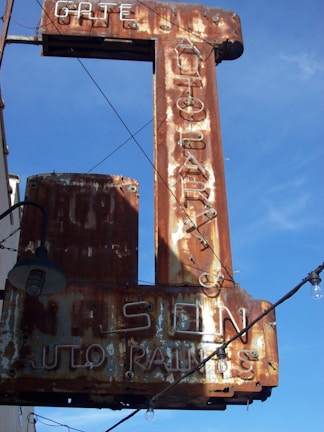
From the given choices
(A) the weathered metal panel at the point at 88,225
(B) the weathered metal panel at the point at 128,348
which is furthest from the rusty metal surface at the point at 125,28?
(B) the weathered metal panel at the point at 128,348

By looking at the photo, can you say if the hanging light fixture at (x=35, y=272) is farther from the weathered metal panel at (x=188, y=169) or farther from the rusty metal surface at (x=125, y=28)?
the rusty metal surface at (x=125, y=28)

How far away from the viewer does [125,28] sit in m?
12.3

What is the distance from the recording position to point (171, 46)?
12.1m

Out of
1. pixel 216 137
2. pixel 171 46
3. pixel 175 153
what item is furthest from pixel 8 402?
pixel 171 46

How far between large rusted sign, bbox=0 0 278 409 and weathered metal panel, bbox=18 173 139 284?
16mm

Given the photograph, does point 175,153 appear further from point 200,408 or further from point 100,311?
point 200,408

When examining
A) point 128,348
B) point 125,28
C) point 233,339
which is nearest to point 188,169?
point 128,348

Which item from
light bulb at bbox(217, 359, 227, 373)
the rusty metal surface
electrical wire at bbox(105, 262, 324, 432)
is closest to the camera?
electrical wire at bbox(105, 262, 324, 432)

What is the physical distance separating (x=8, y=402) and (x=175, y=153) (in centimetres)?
455

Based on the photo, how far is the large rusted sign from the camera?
8570 mm

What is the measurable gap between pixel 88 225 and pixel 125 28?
4.18 metres

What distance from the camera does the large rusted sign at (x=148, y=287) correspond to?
8.57m

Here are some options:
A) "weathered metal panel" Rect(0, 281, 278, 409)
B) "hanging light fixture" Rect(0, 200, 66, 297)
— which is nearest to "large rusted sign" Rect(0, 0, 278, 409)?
"weathered metal panel" Rect(0, 281, 278, 409)

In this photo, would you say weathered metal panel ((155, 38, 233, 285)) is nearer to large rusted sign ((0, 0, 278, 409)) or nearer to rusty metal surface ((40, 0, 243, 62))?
large rusted sign ((0, 0, 278, 409))
